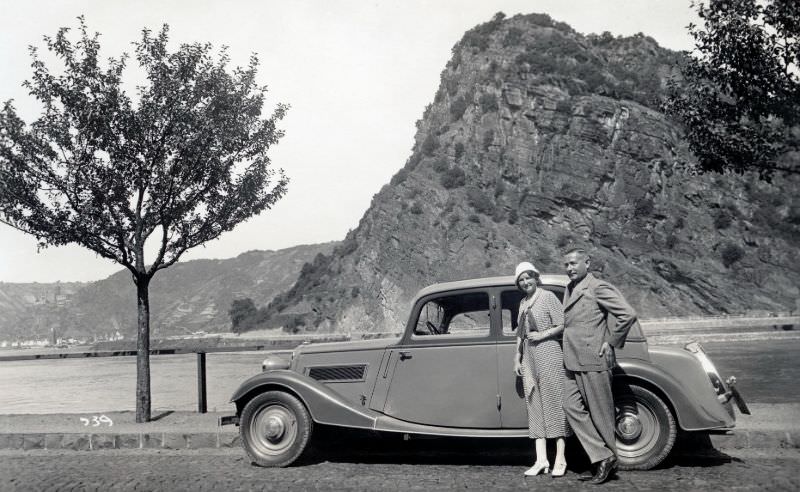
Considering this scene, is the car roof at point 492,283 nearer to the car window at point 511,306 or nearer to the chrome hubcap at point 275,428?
the car window at point 511,306

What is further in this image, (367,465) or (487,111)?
(487,111)

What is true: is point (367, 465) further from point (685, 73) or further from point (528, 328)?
point (685, 73)

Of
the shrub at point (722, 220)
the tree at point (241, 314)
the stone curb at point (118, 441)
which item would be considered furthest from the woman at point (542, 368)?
the tree at point (241, 314)

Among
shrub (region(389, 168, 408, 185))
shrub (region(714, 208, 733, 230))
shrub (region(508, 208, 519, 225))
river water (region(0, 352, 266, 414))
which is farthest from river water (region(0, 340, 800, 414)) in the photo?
shrub (region(389, 168, 408, 185))

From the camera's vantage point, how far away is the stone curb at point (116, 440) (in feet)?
25.5

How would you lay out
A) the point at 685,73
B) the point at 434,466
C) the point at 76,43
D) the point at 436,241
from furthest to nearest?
the point at 436,241 < the point at 685,73 < the point at 76,43 < the point at 434,466

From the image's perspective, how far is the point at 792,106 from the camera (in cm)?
1117

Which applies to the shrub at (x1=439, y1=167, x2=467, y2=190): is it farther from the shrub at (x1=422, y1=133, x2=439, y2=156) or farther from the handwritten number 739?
the handwritten number 739

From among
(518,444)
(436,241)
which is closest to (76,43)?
(518,444)

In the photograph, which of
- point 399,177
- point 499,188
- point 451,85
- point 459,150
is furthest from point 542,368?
point 451,85

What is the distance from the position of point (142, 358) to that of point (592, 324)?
6713 millimetres

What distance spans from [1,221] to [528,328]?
302 inches

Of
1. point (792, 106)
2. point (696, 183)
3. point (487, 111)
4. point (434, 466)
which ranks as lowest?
point (434, 466)

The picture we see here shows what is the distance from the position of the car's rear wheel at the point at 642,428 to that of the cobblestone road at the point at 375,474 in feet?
0.47
